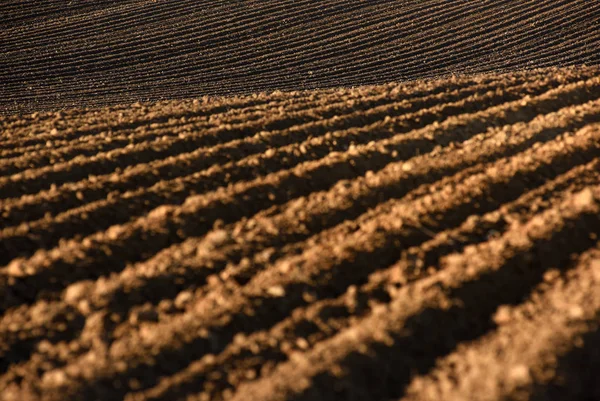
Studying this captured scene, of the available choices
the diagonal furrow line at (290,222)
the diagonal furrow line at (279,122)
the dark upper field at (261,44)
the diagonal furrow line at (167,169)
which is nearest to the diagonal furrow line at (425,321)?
the diagonal furrow line at (290,222)

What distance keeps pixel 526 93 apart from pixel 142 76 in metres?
12.0

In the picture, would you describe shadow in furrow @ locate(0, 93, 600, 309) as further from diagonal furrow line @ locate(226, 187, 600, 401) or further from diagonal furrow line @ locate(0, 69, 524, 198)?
diagonal furrow line @ locate(226, 187, 600, 401)

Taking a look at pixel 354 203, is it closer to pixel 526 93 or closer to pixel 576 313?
pixel 576 313

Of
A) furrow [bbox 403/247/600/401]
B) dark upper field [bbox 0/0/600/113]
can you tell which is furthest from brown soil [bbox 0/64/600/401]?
dark upper field [bbox 0/0/600/113]

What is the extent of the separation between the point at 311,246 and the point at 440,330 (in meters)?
1.34

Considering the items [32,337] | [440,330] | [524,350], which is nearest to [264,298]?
[440,330]

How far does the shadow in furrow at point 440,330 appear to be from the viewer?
3379mm

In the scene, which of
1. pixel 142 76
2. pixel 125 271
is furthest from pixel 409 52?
pixel 125 271

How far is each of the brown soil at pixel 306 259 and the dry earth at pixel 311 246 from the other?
0.05ft

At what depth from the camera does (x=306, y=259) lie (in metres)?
4.46

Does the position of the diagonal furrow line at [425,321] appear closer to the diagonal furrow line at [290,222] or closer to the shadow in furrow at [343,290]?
the shadow in furrow at [343,290]

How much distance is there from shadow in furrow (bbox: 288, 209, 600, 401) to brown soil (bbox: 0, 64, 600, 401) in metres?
0.01

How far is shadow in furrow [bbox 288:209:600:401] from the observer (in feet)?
11.1

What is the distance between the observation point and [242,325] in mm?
3871
